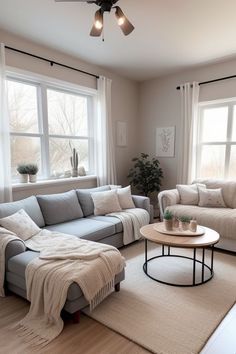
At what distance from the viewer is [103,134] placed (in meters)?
4.27

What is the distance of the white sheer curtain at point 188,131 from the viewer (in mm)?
4297

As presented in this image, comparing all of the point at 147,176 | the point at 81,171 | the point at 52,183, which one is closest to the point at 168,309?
the point at 52,183

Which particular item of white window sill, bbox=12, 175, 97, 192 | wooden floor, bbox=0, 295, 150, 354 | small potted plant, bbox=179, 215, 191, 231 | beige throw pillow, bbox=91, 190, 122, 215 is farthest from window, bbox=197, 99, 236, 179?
wooden floor, bbox=0, 295, 150, 354

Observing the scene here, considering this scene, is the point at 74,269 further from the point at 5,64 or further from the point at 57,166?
the point at 5,64

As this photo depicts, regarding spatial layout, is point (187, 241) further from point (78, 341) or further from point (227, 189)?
point (227, 189)

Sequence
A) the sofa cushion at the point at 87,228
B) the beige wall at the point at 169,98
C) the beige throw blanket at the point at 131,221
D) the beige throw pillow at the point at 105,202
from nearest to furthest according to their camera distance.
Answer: the sofa cushion at the point at 87,228
the beige throw blanket at the point at 131,221
the beige throw pillow at the point at 105,202
the beige wall at the point at 169,98

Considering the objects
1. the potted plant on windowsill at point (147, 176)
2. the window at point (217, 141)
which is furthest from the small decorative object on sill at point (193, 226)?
the potted plant on windowsill at point (147, 176)

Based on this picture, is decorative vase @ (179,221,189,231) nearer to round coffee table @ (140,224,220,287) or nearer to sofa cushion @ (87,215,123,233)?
round coffee table @ (140,224,220,287)

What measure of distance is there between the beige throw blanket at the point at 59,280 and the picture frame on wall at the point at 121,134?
9.67ft

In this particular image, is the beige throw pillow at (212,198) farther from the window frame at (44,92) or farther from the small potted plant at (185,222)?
the window frame at (44,92)

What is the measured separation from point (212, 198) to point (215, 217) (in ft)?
1.87

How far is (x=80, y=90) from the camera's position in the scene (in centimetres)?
400

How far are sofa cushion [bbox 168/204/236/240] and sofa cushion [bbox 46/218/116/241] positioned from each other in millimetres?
1185

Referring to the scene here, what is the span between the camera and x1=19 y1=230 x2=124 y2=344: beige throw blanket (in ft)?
5.81
